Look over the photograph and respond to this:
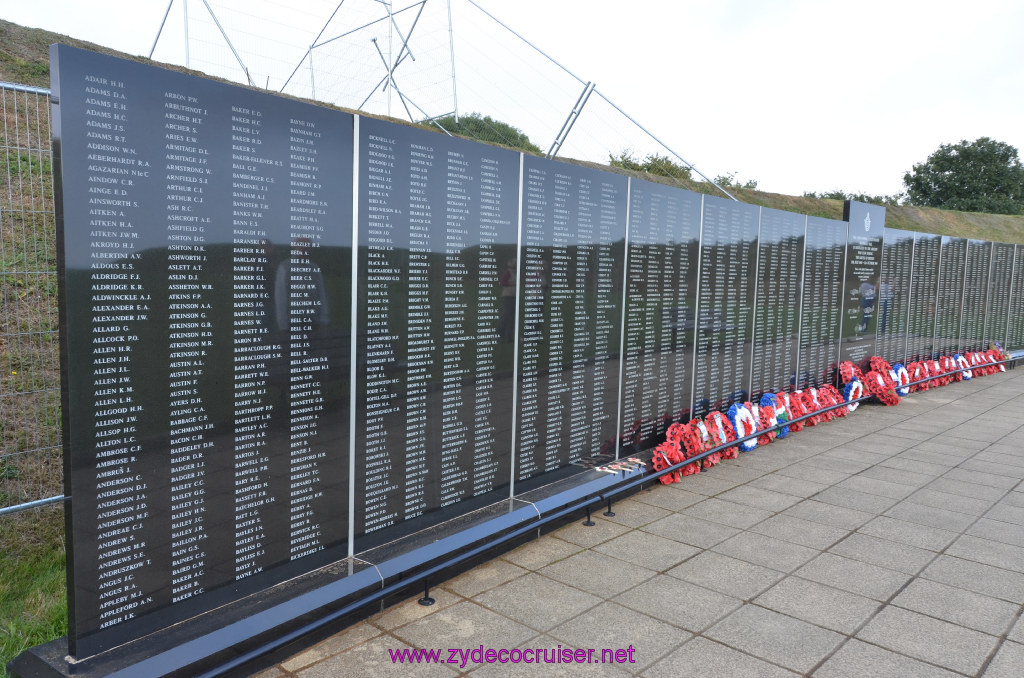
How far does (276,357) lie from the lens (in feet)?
11.2

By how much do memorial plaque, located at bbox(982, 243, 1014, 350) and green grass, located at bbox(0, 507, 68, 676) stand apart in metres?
15.1

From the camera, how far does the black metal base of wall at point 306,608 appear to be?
2.84m

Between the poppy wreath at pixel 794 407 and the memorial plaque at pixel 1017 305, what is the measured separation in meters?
9.21

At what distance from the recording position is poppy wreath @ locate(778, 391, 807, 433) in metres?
8.05

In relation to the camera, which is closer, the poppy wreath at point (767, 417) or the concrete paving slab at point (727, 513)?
the concrete paving slab at point (727, 513)

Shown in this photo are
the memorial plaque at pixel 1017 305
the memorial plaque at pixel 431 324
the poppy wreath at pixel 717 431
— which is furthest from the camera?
the memorial plaque at pixel 1017 305

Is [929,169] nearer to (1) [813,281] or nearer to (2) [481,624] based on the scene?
(1) [813,281]

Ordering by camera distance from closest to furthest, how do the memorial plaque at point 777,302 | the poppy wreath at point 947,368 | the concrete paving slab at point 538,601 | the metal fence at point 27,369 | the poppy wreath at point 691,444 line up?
1. the concrete paving slab at point 538,601
2. the metal fence at point 27,369
3. the poppy wreath at point 691,444
4. the memorial plaque at point 777,302
5. the poppy wreath at point 947,368

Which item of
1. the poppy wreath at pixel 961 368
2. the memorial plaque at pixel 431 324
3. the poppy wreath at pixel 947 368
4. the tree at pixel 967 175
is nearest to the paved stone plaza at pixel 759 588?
the memorial plaque at pixel 431 324

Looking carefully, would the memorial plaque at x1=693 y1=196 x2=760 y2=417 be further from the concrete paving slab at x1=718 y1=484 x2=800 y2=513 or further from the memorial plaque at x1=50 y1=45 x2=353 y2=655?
the memorial plaque at x1=50 y1=45 x2=353 y2=655

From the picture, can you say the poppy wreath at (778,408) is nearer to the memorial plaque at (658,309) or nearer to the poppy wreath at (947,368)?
the memorial plaque at (658,309)

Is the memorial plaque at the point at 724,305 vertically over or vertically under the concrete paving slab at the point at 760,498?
over

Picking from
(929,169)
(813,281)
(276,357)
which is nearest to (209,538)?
(276,357)

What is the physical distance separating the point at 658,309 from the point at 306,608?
4011 mm
